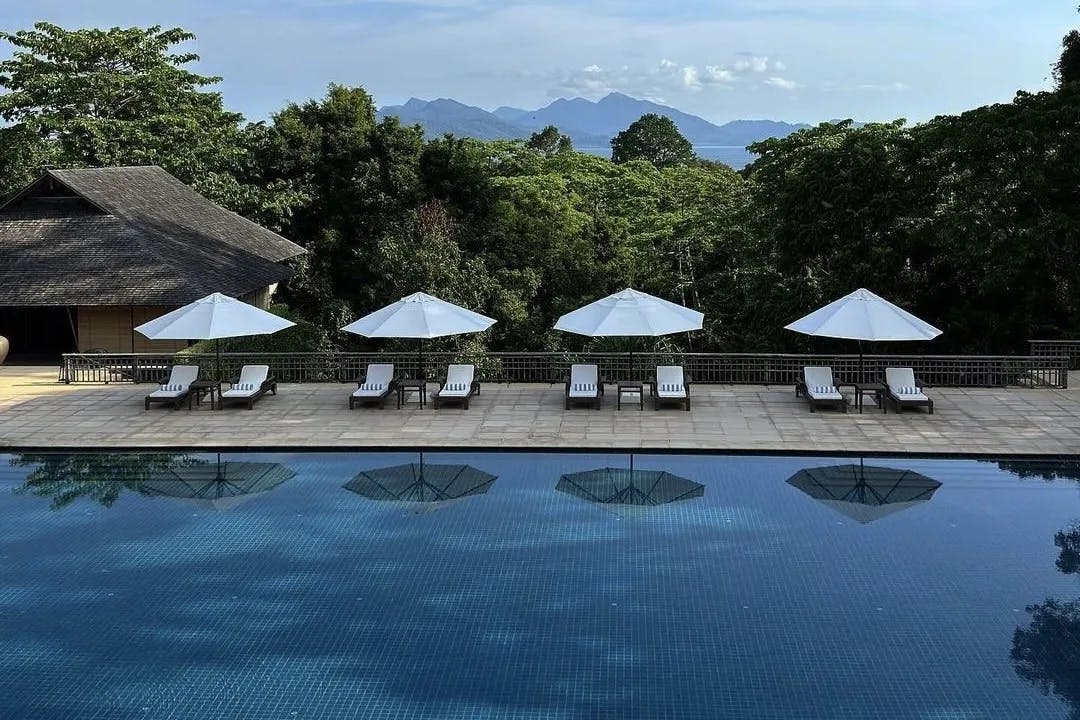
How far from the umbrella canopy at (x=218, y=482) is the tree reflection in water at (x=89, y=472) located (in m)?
0.30

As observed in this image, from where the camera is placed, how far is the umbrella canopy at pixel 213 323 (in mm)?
18984

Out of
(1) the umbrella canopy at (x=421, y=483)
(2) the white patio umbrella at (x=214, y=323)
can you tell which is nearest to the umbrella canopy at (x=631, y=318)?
(1) the umbrella canopy at (x=421, y=483)

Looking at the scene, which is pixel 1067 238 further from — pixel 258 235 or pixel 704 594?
pixel 258 235

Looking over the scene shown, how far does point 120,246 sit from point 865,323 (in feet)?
60.4

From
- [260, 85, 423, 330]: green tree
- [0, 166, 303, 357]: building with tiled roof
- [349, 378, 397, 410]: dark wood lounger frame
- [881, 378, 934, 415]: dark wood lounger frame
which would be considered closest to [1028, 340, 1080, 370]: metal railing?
[881, 378, 934, 415]: dark wood lounger frame

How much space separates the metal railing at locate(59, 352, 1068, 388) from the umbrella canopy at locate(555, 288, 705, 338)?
1510 millimetres

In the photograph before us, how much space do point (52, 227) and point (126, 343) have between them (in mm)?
4298

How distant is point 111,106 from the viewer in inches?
1571

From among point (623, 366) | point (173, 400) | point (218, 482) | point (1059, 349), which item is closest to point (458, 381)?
point (623, 366)

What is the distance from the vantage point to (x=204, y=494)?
596 inches

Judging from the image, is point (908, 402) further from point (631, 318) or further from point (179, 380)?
point (179, 380)

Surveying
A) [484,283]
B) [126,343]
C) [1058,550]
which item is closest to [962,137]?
[484,283]

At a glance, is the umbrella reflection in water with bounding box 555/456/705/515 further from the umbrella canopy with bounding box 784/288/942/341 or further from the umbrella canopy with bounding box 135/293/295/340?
the umbrella canopy with bounding box 135/293/295/340

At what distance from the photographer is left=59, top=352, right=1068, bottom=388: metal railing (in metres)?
21.0
